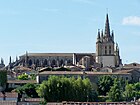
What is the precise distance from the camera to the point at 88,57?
95500mm

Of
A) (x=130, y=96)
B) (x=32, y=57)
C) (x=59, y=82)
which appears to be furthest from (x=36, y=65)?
(x=59, y=82)

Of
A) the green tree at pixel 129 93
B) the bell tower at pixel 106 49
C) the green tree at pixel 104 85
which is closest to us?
the green tree at pixel 129 93

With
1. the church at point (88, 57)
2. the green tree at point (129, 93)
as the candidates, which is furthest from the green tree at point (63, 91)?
the church at point (88, 57)

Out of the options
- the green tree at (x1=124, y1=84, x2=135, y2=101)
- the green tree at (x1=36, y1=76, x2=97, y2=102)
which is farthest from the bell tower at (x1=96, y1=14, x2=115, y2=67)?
the green tree at (x1=36, y1=76, x2=97, y2=102)

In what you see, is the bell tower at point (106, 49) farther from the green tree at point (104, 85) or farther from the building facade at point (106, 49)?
the green tree at point (104, 85)

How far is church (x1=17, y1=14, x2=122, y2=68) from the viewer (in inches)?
3671

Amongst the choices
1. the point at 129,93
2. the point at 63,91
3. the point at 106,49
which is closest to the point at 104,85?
the point at 129,93

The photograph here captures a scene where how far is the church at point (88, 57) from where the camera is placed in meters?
93.2

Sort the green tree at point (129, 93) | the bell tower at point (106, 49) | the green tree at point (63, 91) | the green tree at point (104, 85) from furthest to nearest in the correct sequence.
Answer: the bell tower at point (106, 49)
the green tree at point (104, 85)
the green tree at point (129, 93)
the green tree at point (63, 91)

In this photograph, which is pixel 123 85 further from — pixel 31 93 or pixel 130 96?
pixel 31 93

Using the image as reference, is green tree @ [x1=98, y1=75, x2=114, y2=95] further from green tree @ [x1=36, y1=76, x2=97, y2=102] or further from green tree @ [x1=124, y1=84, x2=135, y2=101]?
green tree @ [x1=36, y1=76, x2=97, y2=102]

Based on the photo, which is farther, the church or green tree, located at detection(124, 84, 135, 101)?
the church

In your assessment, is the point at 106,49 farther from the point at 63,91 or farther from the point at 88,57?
the point at 63,91

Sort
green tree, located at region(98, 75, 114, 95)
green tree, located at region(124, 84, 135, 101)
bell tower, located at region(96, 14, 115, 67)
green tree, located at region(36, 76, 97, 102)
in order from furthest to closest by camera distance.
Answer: bell tower, located at region(96, 14, 115, 67) < green tree, located at region(98, 75, 114, 95) < green tree, located at region(124, 84, 135, 101) < green tree, located at region(36, 76, 97, 102)
